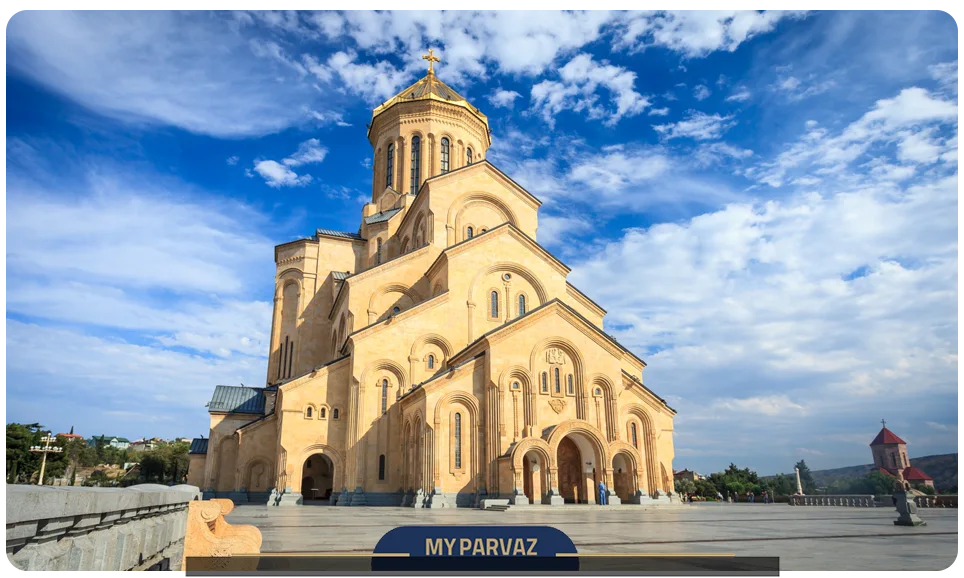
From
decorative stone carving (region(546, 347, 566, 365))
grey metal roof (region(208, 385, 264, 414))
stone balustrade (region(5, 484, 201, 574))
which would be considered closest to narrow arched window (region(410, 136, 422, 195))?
grey metal roof (region(208, 385, 264, 414))

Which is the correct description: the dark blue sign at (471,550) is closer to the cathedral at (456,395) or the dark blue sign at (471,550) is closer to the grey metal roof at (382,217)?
the cathedral at (456,395)

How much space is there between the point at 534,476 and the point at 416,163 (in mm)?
24903

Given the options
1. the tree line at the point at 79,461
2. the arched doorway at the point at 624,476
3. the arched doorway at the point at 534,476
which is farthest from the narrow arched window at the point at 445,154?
the tree line at the point at 79,461

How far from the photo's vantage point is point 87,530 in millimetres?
4191

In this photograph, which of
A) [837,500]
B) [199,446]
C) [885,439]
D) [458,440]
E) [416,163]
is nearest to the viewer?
[458,440]

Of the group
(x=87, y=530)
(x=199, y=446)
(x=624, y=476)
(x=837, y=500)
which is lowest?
(x=837, y=500)

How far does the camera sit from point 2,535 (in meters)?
2.81

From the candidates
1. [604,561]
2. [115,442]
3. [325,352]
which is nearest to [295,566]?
[604,561]

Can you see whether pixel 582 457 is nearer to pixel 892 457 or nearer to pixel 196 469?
pixel 196 469

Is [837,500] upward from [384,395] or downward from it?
downward

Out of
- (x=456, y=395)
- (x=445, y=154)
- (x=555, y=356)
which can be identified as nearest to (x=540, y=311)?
(x=555, y=356)

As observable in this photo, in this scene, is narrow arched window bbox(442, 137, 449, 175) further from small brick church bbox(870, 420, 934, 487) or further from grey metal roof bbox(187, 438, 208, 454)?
small brick church bbox(870, 420, 934, 487)

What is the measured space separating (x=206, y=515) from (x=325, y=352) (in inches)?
1236

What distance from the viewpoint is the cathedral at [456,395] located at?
23.7 meters
